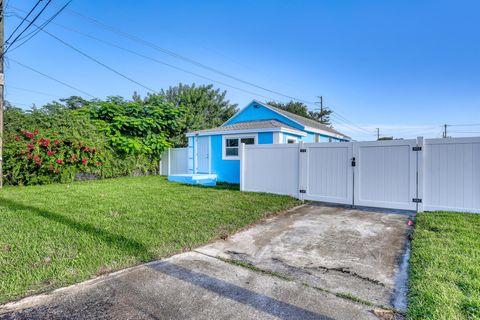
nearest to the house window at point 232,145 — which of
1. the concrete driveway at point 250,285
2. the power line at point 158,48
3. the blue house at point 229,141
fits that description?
the blue house at point 229,141

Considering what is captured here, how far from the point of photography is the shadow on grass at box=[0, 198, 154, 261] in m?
3.41

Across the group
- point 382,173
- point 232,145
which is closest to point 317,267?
point 382,173

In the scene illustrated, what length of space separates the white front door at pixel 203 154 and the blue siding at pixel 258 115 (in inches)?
139

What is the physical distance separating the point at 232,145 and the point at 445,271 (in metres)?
9.51

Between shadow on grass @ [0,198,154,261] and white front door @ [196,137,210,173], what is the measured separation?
24.3 feet

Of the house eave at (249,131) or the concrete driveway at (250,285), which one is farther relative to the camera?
the house eave at (249,131)

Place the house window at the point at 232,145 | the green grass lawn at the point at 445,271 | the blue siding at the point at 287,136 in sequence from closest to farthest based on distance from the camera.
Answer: the green grass lawn at the point at 445,271
the blue siding at the point at 287,136
the house window at the point at 232,145

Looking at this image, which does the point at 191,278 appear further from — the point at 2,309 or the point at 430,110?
the point at 430,110

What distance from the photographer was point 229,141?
38.9ft

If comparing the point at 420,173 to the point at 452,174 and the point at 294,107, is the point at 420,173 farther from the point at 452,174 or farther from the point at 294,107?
the point at 294,107

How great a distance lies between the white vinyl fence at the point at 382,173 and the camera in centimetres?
529

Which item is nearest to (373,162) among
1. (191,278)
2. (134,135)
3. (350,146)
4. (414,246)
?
(350,146)

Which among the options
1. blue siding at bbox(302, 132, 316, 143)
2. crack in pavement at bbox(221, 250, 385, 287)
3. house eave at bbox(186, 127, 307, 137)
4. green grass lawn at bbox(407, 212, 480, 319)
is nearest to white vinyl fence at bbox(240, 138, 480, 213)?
green grass lawn at bbox(407, 212, 480, 319)

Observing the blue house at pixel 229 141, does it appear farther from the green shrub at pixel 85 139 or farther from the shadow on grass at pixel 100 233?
the shadow on grass at pixel 100 233
